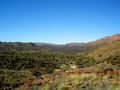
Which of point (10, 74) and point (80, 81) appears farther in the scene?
point (10, 74)

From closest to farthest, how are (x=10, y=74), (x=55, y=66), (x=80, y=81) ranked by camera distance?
(x=80, y=81)
(x=10, y=74)
(x=55, y=66)

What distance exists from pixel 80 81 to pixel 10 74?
14133 millimetres

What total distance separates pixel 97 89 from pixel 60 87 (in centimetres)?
292

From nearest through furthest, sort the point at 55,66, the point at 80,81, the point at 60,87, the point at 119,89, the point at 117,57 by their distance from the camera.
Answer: the point at 119,89, the point at 60,87, the point at 80,81, the point at 55,66, the point at 117,57

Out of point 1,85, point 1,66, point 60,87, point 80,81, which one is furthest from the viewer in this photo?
point 1,66

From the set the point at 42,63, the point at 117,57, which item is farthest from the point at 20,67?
the point at 117,57

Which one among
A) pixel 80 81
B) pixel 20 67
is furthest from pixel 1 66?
pixel 80 81

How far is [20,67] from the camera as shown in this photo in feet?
111

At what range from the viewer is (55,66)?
3594 centimetres

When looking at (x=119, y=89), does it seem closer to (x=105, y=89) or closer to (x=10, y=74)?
(x=105, y=89)

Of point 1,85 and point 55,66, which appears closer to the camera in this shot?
point 1,85

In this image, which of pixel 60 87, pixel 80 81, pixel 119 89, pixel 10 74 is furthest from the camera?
pixel 10 74

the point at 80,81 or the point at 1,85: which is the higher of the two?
the point at 80,81

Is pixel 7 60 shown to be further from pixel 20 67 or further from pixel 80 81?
pixel 80 81
